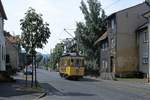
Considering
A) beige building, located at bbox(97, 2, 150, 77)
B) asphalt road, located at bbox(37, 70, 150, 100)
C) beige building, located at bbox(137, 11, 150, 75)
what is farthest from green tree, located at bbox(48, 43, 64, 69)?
asphalt road, located at bbox(37, 70, 150, 100)

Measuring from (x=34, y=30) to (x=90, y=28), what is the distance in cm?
4958

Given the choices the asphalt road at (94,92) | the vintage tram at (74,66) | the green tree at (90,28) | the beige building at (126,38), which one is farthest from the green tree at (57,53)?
the asphalt road at (94,92)

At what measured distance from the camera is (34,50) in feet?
111

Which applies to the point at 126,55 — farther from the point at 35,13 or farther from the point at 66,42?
the point at 66,42

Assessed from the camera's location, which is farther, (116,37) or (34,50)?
(116,37)

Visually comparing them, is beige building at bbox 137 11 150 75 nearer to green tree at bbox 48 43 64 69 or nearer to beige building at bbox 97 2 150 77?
A: beige building at bbox 97 2 150 77

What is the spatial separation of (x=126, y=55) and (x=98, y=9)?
18.0 metres

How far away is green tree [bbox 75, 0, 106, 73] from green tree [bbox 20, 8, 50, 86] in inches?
1909

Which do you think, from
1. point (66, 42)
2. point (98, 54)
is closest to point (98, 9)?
point (98, 54)

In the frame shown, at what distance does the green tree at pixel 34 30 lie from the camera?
32750 mm

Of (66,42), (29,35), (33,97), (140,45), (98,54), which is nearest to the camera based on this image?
(33,97)

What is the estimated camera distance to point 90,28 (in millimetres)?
82000

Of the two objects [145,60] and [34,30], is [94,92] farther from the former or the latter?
[145,60]

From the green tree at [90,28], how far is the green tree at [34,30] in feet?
159
